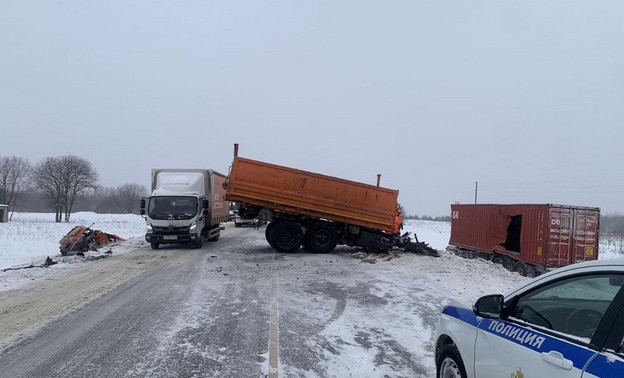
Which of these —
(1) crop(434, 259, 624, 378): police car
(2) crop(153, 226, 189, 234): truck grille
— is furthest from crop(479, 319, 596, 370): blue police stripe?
(2) crop(153, 226, 189, 234): truck grille

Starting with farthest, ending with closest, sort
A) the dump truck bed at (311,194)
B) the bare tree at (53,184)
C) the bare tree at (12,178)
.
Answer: the bare tree at (12,178) < the bare tree at (53,184) < the dump truck bed at (311,194)

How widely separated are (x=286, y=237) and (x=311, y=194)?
6.23ft

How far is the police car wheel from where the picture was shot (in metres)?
3.44

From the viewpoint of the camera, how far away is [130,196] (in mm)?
110562

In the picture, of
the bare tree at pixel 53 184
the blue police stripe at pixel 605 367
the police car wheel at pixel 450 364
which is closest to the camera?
the blue police stripe at pixel 605 367

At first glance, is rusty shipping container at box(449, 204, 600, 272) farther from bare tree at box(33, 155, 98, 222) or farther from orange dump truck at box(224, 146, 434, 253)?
bare tree at box(33, 155, 98, 222)

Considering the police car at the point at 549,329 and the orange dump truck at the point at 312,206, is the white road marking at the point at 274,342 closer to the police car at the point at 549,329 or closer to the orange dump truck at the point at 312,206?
the police car at the point at 549,329

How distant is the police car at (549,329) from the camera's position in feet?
7.38

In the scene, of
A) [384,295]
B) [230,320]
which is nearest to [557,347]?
[230,320]

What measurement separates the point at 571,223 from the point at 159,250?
16569mm

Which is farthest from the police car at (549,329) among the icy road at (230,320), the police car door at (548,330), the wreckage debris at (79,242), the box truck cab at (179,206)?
the box truck cab at (179,206)

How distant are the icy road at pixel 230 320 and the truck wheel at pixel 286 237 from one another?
366cm

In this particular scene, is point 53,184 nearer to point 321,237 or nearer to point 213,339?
point 321,237

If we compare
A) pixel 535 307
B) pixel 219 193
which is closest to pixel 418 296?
pixel 535 307
